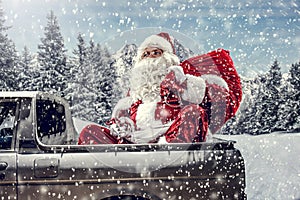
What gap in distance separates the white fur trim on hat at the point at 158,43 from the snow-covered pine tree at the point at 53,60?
20.6 metres

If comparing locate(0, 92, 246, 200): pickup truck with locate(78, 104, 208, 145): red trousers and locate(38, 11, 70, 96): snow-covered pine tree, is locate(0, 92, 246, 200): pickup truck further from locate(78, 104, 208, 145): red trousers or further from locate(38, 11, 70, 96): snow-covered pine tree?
locate(38, 11, 70, 96): snow-covered pine tree

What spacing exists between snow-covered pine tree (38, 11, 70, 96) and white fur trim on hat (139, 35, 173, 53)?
67.5 ft

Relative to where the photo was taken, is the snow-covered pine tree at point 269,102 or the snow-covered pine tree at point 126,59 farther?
the snow-covered pine tree at point 269,102

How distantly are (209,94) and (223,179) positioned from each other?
1.37 m

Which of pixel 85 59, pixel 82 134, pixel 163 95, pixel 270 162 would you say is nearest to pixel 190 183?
pixel 82 134

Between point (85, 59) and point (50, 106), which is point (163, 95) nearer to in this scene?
point (50, 106)

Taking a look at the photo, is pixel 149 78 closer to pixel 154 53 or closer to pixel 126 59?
pixel 154 53

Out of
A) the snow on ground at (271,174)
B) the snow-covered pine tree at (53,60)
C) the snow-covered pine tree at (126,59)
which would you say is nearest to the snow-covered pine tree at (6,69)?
the snow-covered pine tree at (53,60)

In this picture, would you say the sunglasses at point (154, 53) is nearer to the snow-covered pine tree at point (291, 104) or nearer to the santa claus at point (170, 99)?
the santa claus at point (170, 99)

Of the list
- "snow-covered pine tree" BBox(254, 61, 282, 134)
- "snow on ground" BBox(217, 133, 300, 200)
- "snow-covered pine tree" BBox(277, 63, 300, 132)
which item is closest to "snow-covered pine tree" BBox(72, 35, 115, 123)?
"snow-covered pine tree" BBox(254, 61, 282, 134)

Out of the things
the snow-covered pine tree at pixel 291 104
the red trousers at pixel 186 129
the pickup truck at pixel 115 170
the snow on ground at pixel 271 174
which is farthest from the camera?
the snow-covered pine tree at pixel 291 104

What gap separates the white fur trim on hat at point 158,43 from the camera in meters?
4.72

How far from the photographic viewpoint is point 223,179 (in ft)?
10.0

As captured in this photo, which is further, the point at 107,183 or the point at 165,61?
the point at 165,61
